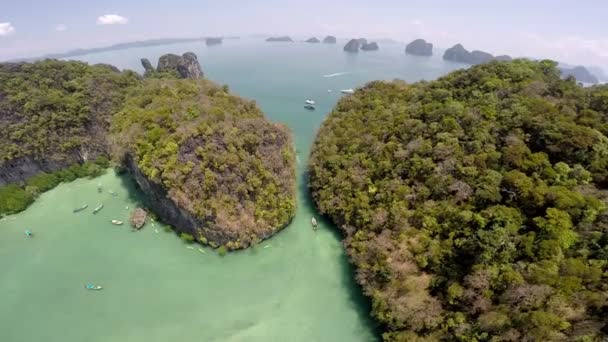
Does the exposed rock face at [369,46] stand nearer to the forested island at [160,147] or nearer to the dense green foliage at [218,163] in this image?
the forested island at [160,147]

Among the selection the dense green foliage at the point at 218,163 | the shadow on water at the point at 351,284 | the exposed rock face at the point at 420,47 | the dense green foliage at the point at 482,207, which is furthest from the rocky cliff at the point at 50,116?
the exposed rock face at the point at 420,47

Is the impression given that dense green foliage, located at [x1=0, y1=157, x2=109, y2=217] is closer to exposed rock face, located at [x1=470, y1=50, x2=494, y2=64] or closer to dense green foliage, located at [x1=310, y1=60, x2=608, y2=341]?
dense green foliage, located at [x1=310, y1=60, x2=608, y2=341]

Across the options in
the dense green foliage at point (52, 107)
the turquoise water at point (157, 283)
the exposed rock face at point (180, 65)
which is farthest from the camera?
the exposed rock face at point (180, 65)

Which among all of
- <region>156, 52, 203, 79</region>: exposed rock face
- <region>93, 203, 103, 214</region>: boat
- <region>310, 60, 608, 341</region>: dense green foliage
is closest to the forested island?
<region>93, 203, 103, 214</region>: boat

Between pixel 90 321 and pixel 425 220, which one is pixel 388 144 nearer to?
pixel 425 220

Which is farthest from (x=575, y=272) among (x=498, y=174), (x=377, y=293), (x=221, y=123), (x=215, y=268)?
(x=221, y=123)

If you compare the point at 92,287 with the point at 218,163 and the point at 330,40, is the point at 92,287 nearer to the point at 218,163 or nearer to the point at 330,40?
the point at 218,163

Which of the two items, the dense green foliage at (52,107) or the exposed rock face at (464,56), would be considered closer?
the dense green foliage at (52,107)
